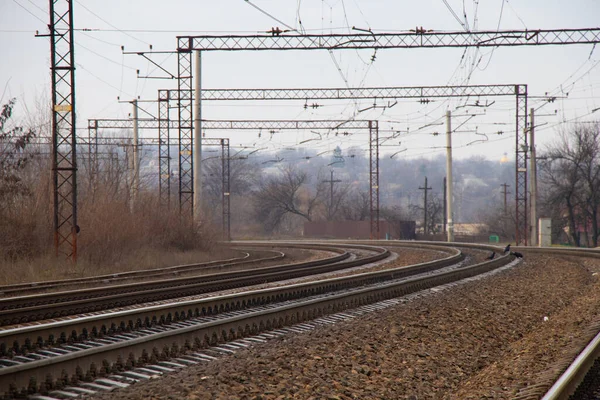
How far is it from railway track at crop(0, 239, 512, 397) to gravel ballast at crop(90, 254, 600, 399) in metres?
0.74

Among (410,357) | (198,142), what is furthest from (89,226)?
(410,357)

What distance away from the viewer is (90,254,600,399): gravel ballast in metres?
6.73

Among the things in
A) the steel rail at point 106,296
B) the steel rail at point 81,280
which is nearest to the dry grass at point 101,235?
the steel rail at point 81,280

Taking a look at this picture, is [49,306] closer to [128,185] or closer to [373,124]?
[128,185]

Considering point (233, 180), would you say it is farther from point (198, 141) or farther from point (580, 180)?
point (198, 141)

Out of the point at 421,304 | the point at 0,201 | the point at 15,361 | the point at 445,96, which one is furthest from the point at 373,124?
the point at 15,361

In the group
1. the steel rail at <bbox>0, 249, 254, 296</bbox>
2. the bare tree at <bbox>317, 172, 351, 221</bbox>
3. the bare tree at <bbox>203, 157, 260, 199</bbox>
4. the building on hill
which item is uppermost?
the bare tree at <bbox>203, 157, 260, 199</bbox>

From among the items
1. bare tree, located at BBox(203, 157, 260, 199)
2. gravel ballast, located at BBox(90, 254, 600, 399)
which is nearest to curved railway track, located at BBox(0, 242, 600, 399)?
gravel ballast, located at BBox(90, 254, 600, 399)

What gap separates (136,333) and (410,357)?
3.86 meters

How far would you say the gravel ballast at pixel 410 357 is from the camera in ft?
22.1

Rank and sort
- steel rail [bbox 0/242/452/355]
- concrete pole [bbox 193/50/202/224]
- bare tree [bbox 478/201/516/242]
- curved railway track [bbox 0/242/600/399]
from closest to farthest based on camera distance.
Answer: curved railway track [bbox 0/242/600/399]
steel rail [bbox 0/242/452/355]
concrete pole [bbox 193/50/202/224]
bare tree [bbox 478/201/516/242]

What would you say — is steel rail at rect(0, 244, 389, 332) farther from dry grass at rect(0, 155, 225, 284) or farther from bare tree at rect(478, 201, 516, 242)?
bare tree at rect(478, 201, 516, 242)

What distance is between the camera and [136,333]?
31.7 feet

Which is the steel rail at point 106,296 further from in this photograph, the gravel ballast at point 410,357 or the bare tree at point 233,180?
the bare tree at point 233,180
